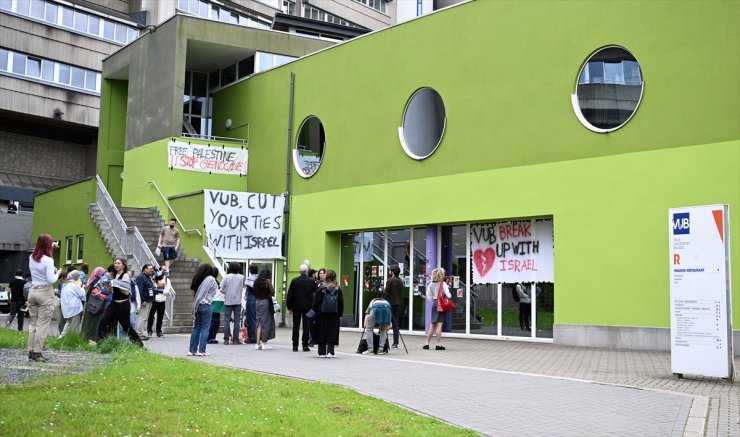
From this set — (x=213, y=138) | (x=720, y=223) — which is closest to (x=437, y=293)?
(x=720, y=223)

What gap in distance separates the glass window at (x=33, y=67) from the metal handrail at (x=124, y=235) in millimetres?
22267

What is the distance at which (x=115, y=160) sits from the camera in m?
35.6

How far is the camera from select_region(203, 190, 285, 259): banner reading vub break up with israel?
2630 cm

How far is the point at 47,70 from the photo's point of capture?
48312mm

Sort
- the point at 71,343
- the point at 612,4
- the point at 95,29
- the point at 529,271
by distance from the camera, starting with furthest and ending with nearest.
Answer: the point at 95,29 < the point at 529,271 < the point at 612,4 < the point at 71,343

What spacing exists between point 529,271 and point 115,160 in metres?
21.6

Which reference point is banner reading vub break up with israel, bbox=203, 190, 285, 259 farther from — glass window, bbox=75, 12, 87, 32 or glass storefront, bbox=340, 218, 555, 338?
glass window, bbox=75, 12, 87, 32

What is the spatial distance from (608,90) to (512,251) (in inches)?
187

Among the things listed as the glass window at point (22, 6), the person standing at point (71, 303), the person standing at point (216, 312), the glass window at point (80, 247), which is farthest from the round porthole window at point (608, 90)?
the glass window at point (22, 6)

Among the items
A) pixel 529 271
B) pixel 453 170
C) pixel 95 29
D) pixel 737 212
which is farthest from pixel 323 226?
pixel 95 29

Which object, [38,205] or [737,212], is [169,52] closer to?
[38,205]

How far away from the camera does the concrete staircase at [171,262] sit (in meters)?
21.8

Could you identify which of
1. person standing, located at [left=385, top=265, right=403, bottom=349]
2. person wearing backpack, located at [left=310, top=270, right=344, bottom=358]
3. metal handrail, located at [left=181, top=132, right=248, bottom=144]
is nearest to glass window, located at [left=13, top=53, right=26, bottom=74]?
metal handrail, located at [left=181, top=132, right=248, bottom=144]

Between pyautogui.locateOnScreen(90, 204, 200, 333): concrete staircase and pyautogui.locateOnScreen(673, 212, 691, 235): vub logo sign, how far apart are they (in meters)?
13.3
